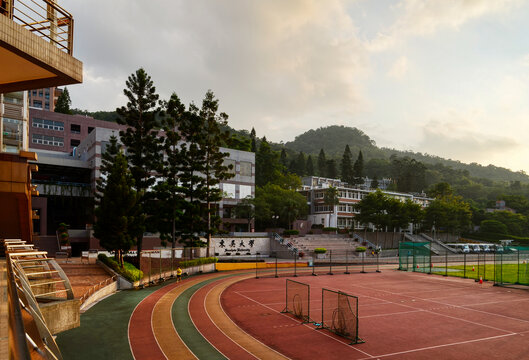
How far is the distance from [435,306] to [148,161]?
32560mm

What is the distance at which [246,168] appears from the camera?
80.1m

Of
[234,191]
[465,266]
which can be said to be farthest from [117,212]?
[465,266]

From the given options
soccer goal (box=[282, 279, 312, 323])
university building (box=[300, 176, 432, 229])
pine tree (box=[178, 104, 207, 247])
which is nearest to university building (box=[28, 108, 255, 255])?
pine tree (box=[178, 104, 207, 247])

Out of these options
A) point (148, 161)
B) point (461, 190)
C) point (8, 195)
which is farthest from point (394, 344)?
point (461, 190)

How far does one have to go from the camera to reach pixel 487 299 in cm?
3134

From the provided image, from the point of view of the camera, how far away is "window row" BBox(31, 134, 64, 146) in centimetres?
7688

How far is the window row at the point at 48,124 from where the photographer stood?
253ft

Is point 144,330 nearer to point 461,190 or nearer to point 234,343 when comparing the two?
point 234,343

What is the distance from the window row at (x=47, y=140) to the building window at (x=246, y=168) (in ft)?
124

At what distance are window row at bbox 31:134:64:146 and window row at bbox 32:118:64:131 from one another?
1.91 meters

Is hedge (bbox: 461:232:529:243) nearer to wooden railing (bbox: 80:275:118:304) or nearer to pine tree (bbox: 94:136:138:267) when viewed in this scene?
pine tree (bbox: 94:136:138:267)

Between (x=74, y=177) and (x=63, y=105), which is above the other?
(x=63, y=105)

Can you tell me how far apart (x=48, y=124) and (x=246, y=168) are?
136 ft

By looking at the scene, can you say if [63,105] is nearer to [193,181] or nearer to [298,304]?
[193,181]
